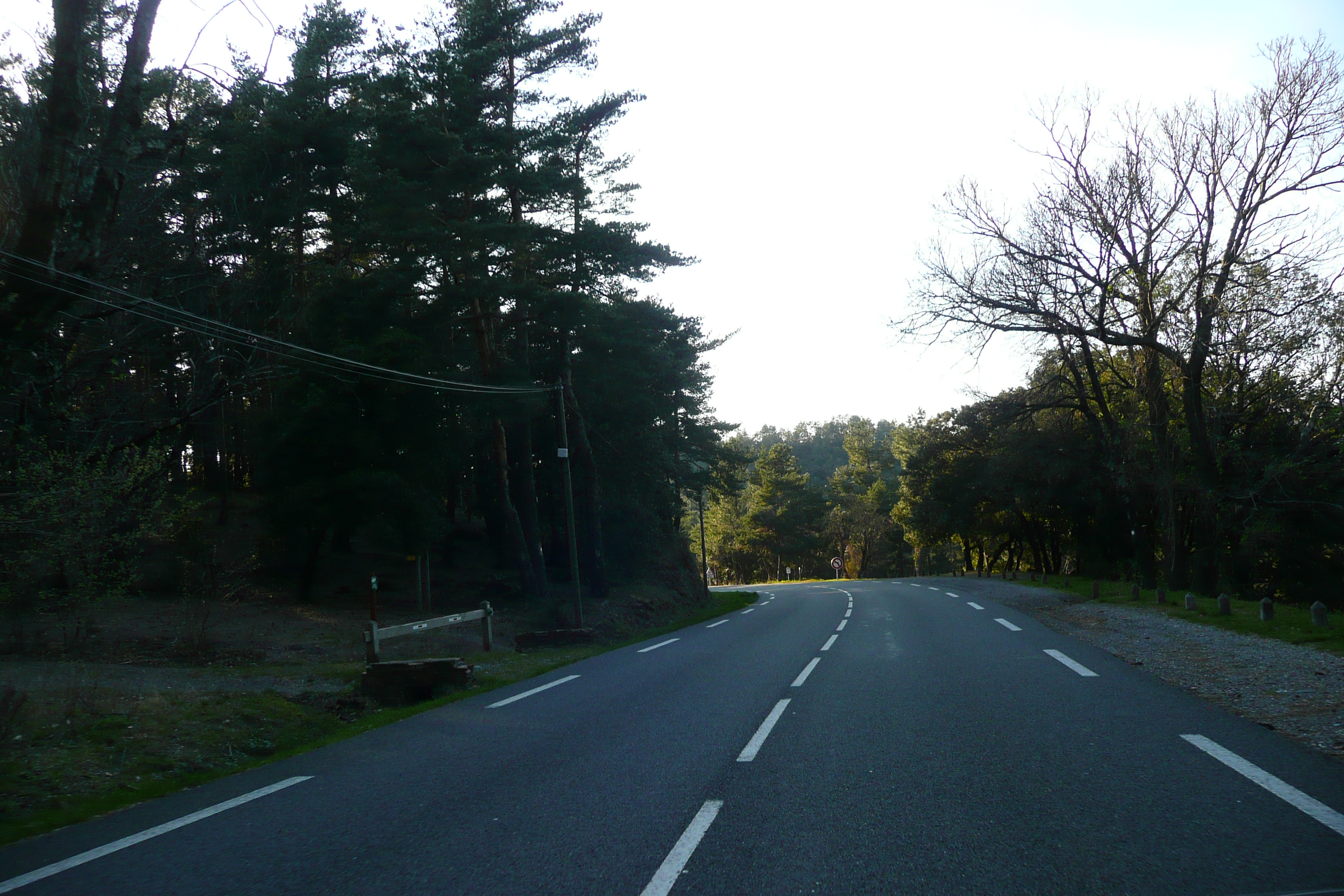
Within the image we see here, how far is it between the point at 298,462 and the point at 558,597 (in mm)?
10014

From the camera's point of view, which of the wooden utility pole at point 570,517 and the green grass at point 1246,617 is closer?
the green grass at point 1246,617

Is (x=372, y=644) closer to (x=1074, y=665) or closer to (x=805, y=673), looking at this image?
(x=805, y=673)

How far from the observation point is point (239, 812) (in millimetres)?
5875

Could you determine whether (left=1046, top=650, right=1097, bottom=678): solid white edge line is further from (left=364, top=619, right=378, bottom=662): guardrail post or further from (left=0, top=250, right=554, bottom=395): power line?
(left=0, top=250, right=554, bottom=395): power line

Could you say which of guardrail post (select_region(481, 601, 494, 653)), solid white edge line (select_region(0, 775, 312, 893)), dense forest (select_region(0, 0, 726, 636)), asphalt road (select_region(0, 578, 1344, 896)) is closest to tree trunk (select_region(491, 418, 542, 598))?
dense forest (select_region(0, 0, 726, 636))

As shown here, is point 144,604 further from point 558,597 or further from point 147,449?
point 558,597

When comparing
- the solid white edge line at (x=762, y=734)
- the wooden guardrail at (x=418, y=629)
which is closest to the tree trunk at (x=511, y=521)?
the wooden guardrail at (x=418, y=629)

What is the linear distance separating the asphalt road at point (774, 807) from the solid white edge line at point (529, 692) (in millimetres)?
410

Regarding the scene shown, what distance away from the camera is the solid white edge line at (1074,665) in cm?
1020

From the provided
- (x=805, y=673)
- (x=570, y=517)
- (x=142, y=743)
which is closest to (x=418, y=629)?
(x=142, y=743)

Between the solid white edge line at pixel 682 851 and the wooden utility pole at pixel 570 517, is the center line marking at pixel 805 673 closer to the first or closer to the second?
the solid white edge line at pixel 682 851

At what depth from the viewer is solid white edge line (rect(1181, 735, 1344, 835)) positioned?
15.2ft

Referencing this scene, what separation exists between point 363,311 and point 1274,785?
2395cm

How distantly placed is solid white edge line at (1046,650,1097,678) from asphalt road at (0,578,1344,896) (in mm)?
389
